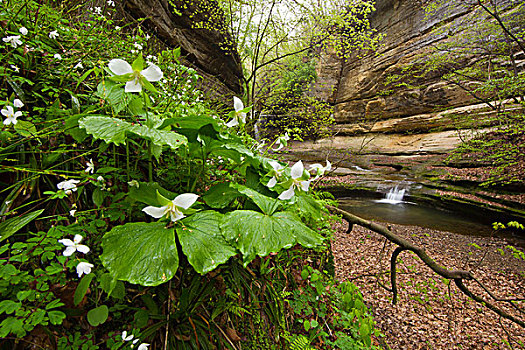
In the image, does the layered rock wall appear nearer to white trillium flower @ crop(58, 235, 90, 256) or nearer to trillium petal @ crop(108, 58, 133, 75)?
trillium petal @ crop(108, 58, 133, 75)

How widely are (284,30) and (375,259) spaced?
5646 millimetres

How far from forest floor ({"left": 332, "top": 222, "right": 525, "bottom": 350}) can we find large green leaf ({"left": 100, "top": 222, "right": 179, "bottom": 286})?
244 centimetres

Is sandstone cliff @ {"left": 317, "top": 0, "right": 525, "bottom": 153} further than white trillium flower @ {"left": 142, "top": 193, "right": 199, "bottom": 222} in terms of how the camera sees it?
Yes

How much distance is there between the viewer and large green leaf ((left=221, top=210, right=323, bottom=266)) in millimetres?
705

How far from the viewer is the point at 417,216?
20.3 feet

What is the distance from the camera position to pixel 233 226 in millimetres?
748

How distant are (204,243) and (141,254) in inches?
7.5

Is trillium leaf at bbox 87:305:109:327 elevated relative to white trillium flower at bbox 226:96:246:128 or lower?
lower

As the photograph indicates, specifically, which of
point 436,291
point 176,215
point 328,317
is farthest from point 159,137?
point 436,291

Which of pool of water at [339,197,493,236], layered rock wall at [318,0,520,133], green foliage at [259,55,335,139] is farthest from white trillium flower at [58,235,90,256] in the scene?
layered rock wall at [318,0,520,133]

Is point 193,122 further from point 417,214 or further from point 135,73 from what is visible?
point 417,214

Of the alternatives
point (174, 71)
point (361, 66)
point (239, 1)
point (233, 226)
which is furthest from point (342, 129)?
point (233, 226)

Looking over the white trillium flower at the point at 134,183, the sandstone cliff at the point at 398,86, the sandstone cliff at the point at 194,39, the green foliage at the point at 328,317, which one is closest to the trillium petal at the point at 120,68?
the white trillium flower at the point at 134,183

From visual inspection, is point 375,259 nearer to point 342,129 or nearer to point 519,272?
point 519,272
